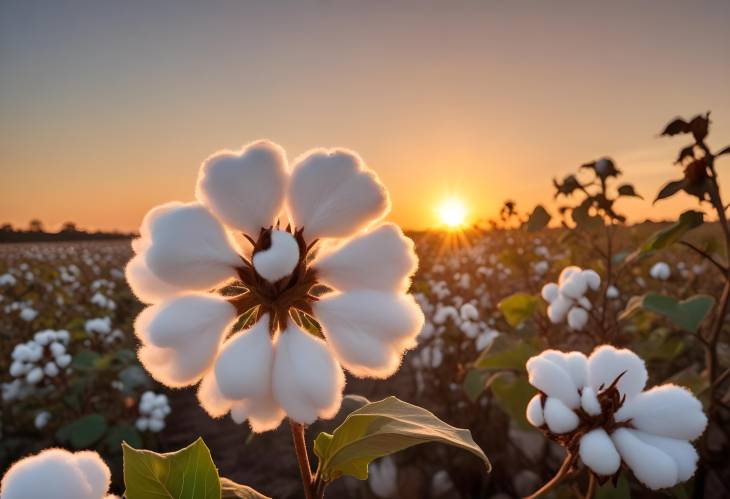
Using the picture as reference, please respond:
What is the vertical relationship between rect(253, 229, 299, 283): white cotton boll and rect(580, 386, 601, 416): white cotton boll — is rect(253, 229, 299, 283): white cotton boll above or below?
above

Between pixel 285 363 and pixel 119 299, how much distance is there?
10.5 m

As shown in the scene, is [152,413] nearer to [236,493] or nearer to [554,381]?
[236,493]

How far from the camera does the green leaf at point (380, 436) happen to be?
81 centimetres

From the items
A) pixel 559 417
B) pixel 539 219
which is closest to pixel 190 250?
pixel 559 417

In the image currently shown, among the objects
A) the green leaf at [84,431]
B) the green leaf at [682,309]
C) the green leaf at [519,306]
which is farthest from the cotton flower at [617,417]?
the green leaf at [84,431]

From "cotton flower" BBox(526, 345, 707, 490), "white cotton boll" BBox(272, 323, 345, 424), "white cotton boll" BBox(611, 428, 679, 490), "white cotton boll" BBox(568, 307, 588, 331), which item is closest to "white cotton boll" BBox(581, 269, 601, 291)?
"white cotton boll" BBox(568, 307, 588, 331)

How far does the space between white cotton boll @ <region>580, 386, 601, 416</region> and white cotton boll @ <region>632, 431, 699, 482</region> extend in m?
0.08

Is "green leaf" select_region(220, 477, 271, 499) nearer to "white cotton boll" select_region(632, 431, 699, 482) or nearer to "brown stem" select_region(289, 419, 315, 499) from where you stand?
"brown stem" select_region(289, 419, 315, 499)

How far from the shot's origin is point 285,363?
0.75 m

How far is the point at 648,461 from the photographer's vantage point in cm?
99

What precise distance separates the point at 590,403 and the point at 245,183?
0.76 metres

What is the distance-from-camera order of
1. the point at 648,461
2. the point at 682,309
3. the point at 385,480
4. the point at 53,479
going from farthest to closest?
1. the point at 385,480
2. the point at 682,309
3. the point at 648,461
4. the point at 53,479

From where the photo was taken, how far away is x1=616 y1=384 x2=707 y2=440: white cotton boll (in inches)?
40.4

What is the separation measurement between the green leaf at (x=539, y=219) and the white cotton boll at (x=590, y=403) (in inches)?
59.6
